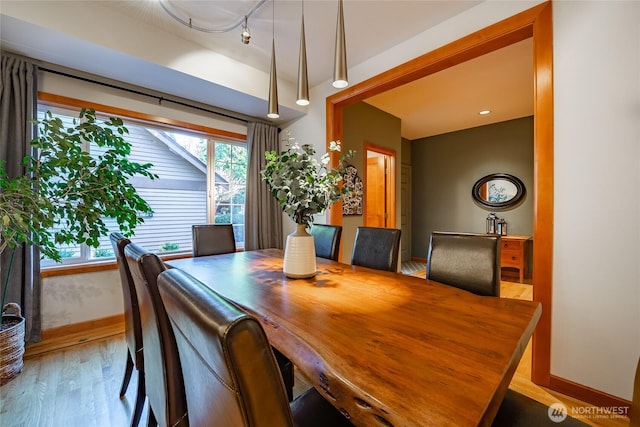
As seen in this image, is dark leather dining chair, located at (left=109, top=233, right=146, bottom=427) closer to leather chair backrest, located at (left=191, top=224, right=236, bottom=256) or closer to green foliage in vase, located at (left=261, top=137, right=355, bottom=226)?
green foliage in vase, located at (left=261, top=137, right=355, bottom=226)

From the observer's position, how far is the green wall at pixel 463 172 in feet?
14.8

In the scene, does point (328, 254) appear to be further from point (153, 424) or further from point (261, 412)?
point (261, 412)

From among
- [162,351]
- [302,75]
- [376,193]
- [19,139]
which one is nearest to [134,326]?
[162,351]

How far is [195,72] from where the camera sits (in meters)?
2.49

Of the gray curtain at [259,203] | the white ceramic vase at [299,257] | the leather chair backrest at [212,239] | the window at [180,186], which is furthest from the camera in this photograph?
the gray curtain at [259,203]

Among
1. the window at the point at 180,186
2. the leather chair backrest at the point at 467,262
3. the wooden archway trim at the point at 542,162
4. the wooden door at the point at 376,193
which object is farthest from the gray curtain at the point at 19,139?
the wooden door at the point at 376,193

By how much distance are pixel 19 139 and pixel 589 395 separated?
4237 millimetres

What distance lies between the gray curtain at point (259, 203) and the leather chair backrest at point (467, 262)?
2340 millimetres

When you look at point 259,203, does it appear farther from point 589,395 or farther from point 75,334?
point 589,395

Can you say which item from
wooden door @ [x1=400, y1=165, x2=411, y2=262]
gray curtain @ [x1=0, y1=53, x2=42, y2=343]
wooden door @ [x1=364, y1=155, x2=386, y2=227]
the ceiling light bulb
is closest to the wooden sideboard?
wooden door @ [x1=400, y1=165, x2=411, y2=262]

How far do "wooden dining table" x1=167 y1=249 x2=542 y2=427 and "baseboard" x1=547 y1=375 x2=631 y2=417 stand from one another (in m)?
1.08

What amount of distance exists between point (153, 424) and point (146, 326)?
20.0 inches

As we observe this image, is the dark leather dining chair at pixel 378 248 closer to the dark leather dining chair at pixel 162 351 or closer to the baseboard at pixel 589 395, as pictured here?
the baseboard at pixel 589 395

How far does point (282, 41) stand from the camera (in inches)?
97.2
